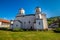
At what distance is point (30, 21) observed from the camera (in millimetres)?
60406

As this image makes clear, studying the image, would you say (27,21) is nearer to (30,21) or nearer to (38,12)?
(30,21)

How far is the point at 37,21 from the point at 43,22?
2.72m

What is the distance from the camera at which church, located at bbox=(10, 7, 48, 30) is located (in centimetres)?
5431

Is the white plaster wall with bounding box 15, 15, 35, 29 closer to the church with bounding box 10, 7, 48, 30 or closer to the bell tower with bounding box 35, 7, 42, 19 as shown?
the church with bounding box 10, 7, 48, 30

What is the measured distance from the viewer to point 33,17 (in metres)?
59.6

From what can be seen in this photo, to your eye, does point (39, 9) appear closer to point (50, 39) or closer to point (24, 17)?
point (24, 17)

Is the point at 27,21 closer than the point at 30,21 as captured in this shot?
No

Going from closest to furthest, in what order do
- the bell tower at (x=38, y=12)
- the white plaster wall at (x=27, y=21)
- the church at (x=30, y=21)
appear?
the church at (x=30, y=21) → the bell tower at (x=38, y=12) → the white plaster wall at (x=27, y=21)

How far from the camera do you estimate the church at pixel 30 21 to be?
54312mm

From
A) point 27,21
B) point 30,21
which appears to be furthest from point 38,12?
point 27,21

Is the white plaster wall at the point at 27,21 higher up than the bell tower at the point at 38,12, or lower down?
lower down

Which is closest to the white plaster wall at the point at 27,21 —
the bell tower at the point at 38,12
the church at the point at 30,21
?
the church at the point at 30,21

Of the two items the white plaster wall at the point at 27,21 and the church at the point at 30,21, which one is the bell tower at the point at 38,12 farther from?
the white plaster wall at the point at 27,21

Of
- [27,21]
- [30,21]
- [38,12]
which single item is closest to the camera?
[38,12]
